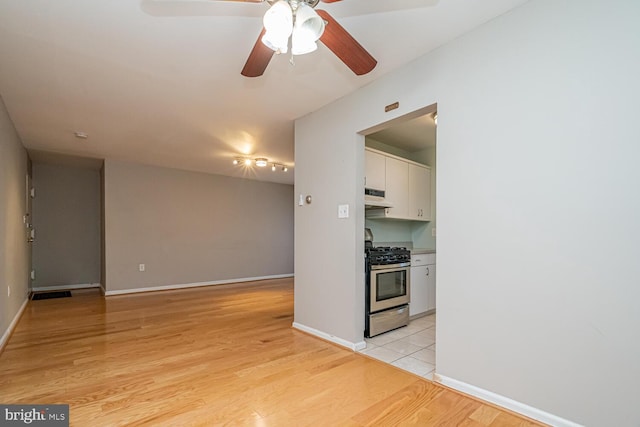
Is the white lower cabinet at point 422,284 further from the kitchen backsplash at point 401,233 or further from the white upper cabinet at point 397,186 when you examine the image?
the white upper cabinet at point 397,186

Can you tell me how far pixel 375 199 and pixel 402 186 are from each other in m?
0.62

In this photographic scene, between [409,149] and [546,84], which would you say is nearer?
[546,84]

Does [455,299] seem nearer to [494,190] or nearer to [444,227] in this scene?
[444,227]

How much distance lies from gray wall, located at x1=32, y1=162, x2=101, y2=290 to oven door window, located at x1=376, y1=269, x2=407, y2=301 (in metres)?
5.73

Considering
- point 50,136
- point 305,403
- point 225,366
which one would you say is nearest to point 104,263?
point 50,136

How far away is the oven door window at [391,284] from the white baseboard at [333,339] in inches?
21.4

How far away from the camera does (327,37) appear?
1.53 metres

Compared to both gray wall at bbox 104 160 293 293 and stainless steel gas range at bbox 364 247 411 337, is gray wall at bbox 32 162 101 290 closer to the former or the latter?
gray wall at bbox 104 160 293 293

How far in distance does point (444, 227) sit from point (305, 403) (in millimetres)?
1434

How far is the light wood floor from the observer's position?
181cm

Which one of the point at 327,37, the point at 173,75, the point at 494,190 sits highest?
the point at 173,75

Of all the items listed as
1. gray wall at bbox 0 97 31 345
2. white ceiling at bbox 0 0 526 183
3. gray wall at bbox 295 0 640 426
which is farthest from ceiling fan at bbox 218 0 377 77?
gray wall at bbox 0 97 31 345

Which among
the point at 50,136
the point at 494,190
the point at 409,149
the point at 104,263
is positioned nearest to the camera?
the point at 494,190

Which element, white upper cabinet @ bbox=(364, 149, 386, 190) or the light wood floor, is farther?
white upper cabinet @ bbox=(364, 149, 386, 190)
